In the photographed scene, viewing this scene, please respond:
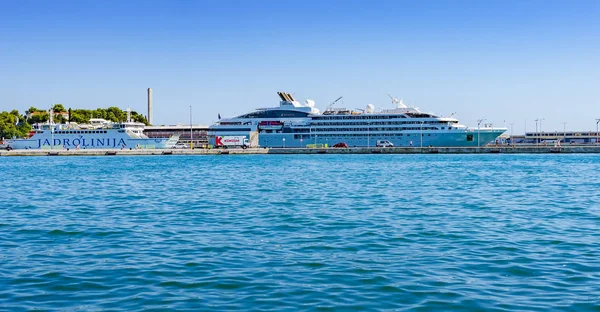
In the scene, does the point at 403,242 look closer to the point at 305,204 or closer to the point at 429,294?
the point at 429,294

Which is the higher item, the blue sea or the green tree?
the green tree

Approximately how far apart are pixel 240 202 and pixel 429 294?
51.0ft

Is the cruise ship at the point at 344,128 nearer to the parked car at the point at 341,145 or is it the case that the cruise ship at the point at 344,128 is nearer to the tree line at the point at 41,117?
the parked car at the point at 341,145

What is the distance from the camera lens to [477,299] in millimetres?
9789

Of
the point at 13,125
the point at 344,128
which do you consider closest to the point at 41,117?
the point at 13,125

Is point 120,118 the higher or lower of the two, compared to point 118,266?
higher

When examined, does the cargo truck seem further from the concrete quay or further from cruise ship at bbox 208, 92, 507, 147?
the concrete quay

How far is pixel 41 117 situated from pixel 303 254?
149m

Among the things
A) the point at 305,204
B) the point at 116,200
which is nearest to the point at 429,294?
the point at 305,204

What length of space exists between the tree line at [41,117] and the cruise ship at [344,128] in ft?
157

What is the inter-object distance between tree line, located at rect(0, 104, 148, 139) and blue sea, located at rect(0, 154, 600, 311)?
124679 millimetres

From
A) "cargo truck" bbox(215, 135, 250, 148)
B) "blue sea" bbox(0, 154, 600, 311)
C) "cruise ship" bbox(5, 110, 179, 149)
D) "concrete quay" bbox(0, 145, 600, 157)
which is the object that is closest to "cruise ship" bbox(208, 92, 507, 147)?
"cargo truck" bbox(215, 135, 250, 148)

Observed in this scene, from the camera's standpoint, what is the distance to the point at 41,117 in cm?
14750

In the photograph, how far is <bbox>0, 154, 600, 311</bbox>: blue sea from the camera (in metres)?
9.94
